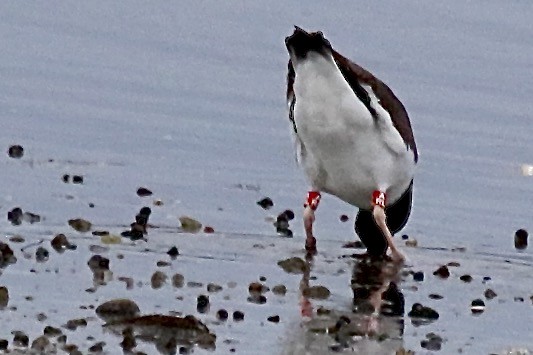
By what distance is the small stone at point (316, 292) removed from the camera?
11.8 meters

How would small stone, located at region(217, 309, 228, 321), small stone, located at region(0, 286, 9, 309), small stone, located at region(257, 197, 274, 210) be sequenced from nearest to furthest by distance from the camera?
small stone, located at region(0, 286, 9, 309) < small stone, located at region(217, 309, 228, 321) < small stone, located at region(257, 197, 274, 210)

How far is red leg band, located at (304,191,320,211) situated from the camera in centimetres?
1373

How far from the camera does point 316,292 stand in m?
11.8

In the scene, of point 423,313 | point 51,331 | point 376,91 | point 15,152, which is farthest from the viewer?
point 15,152

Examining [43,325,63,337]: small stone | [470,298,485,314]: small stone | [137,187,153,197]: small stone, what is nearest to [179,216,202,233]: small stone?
[137,187,153,197]: small stone

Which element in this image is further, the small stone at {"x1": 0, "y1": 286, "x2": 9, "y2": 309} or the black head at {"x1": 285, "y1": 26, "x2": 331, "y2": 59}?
the black head at {"x1": 285, "y1": 26, "x2": 331, "y2": 59}

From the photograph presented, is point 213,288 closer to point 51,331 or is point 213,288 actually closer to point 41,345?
point 51,331

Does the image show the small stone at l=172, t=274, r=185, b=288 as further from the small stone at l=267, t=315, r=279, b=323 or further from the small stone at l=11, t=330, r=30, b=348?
the small stone at l=11, t=330, r=30, b=348

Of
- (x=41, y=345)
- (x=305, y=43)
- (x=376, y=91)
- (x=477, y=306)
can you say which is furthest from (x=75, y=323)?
(x=376, y=91)

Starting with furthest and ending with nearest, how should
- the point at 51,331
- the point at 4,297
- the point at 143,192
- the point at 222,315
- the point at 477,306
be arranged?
the point at 143,192 → the point at 477,306 → the point at 222,315 → the point at 4,297 → the point at 51,331

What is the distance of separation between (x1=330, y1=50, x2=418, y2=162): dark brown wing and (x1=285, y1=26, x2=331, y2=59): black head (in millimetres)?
192

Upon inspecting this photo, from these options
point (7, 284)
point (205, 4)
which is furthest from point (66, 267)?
point (205, 4)

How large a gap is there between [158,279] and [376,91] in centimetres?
247

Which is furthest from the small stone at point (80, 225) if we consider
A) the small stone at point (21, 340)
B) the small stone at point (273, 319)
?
the small stone at point (21, 340)
